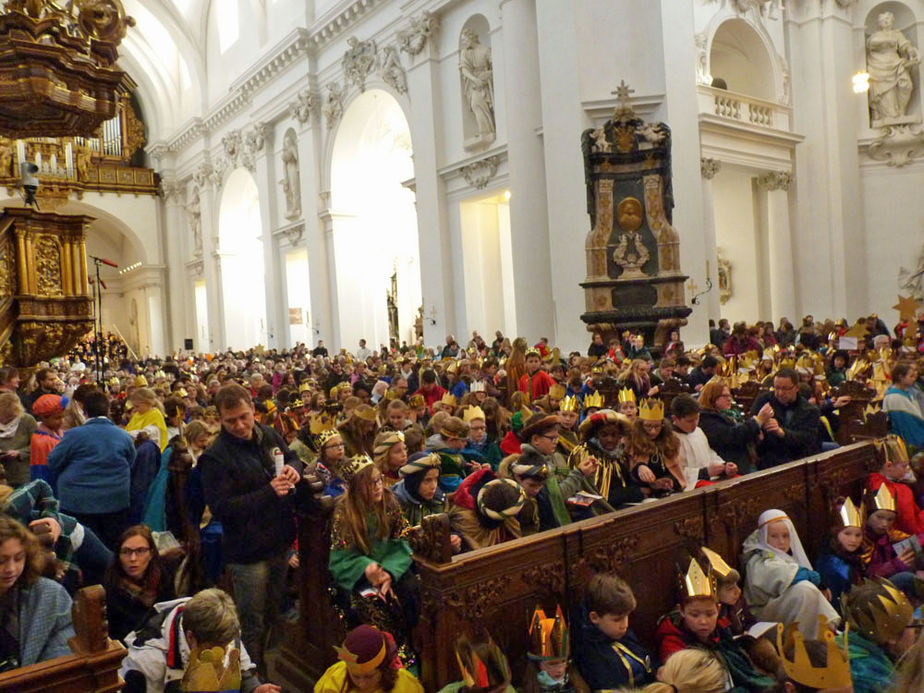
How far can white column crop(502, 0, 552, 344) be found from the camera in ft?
50.0

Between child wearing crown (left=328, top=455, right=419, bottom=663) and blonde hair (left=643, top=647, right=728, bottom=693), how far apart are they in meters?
1.26

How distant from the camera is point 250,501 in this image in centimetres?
367

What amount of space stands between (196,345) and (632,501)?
3405 cm

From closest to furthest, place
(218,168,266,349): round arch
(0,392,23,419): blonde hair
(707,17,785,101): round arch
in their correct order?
(0,392,23,419): blonde hair → (707,17,785,101): round arch → (218,168,266,349): round arch

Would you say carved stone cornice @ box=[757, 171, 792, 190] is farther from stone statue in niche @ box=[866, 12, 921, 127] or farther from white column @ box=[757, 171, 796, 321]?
stone statue in niche @ box=[866, 12, 921, 127]

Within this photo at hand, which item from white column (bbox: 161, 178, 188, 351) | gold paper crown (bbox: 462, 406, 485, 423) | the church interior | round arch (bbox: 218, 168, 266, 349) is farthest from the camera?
white column (bbox: 161, 178, 188, 351)

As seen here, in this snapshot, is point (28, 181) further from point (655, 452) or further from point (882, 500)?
point (882, 500)

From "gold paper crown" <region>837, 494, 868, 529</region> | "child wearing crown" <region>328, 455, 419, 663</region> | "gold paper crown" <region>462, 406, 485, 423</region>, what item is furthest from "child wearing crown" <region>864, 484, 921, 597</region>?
"gold paper crown" <region>462, 406, 485, 423</region>

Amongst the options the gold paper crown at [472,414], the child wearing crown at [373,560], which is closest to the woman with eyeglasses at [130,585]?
the child wearing crown at [373,560]

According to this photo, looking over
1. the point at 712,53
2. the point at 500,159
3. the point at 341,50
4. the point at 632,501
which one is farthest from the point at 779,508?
the point at 341,50

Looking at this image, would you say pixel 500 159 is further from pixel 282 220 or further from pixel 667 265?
pixel 282 220

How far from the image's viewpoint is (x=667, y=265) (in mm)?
13578

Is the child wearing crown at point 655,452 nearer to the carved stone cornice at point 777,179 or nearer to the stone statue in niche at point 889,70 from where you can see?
the carved stone cornice at point 777,179

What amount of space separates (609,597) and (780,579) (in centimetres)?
115
